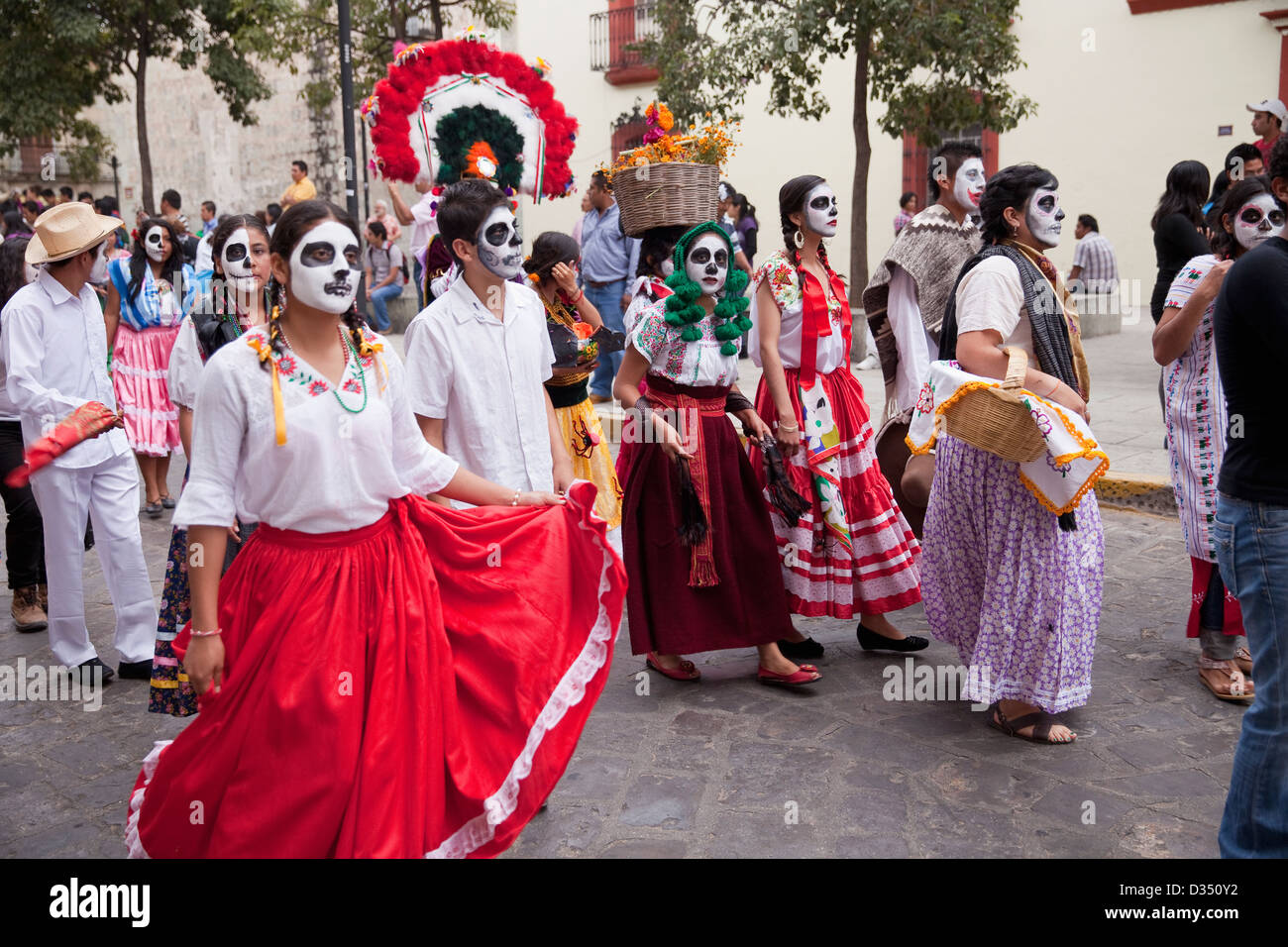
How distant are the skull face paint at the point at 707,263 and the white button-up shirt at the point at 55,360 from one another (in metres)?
2.58

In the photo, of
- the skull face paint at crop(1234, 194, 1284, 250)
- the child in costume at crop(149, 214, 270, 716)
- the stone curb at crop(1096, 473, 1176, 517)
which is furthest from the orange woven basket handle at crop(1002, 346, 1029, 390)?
the stone curb at crop(1096, 473, 1176, 517)

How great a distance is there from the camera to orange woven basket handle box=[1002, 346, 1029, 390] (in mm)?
4125

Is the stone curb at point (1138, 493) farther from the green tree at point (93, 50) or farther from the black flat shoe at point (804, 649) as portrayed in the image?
the green tree at point (93, 50)

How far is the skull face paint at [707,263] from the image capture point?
4.98 m

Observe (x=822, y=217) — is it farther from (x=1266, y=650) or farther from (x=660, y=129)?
(x=1266, y=650)

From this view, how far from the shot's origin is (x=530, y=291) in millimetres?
4387

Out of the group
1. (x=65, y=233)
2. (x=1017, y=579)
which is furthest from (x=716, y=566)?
(x=65, y=233)

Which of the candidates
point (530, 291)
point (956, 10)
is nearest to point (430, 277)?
point (530, 291)

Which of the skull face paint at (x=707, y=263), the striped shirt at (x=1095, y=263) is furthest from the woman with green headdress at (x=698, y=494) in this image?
the striped shirt at (x=1095, y=263)

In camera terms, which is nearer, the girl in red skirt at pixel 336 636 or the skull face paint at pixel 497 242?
the girl in red skirt at pixel 336 636

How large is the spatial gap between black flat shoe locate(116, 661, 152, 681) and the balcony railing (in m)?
18.2

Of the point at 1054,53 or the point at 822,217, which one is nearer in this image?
the point at 822,217

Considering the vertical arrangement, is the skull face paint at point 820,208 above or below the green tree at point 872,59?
below
